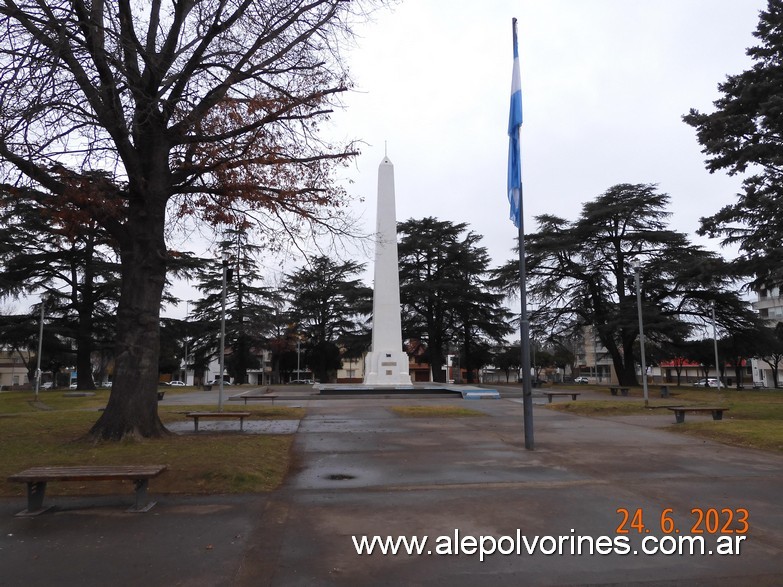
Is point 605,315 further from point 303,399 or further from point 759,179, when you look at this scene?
point 303,399

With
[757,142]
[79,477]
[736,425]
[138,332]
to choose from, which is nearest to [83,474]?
[79,477]

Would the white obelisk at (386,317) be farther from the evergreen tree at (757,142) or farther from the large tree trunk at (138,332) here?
the large tree trunk at (138,332)

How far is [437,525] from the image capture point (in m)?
6.06

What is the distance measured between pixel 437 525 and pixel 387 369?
31.3 metres

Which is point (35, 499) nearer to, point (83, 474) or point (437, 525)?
point (83, 474)

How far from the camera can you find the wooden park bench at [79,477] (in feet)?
21.1

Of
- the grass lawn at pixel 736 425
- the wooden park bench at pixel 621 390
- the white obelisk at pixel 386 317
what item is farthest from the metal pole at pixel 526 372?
the white obelisk at pixel 386 317

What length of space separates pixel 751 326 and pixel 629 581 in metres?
39.3

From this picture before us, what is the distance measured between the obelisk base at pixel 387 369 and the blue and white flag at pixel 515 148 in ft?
83.9

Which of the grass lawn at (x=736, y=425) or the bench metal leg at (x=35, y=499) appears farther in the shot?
the grass lawn at (x=736, y=425)

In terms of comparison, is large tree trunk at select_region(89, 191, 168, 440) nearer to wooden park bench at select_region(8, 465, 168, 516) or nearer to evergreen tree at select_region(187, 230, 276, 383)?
wooden park bench at select_region(8, 465, 168, 516)

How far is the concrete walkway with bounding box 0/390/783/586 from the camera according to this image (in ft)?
15.6

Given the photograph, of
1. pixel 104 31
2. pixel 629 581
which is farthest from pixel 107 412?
pixel 629 581

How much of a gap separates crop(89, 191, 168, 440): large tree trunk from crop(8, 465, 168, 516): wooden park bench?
422 centimetres
